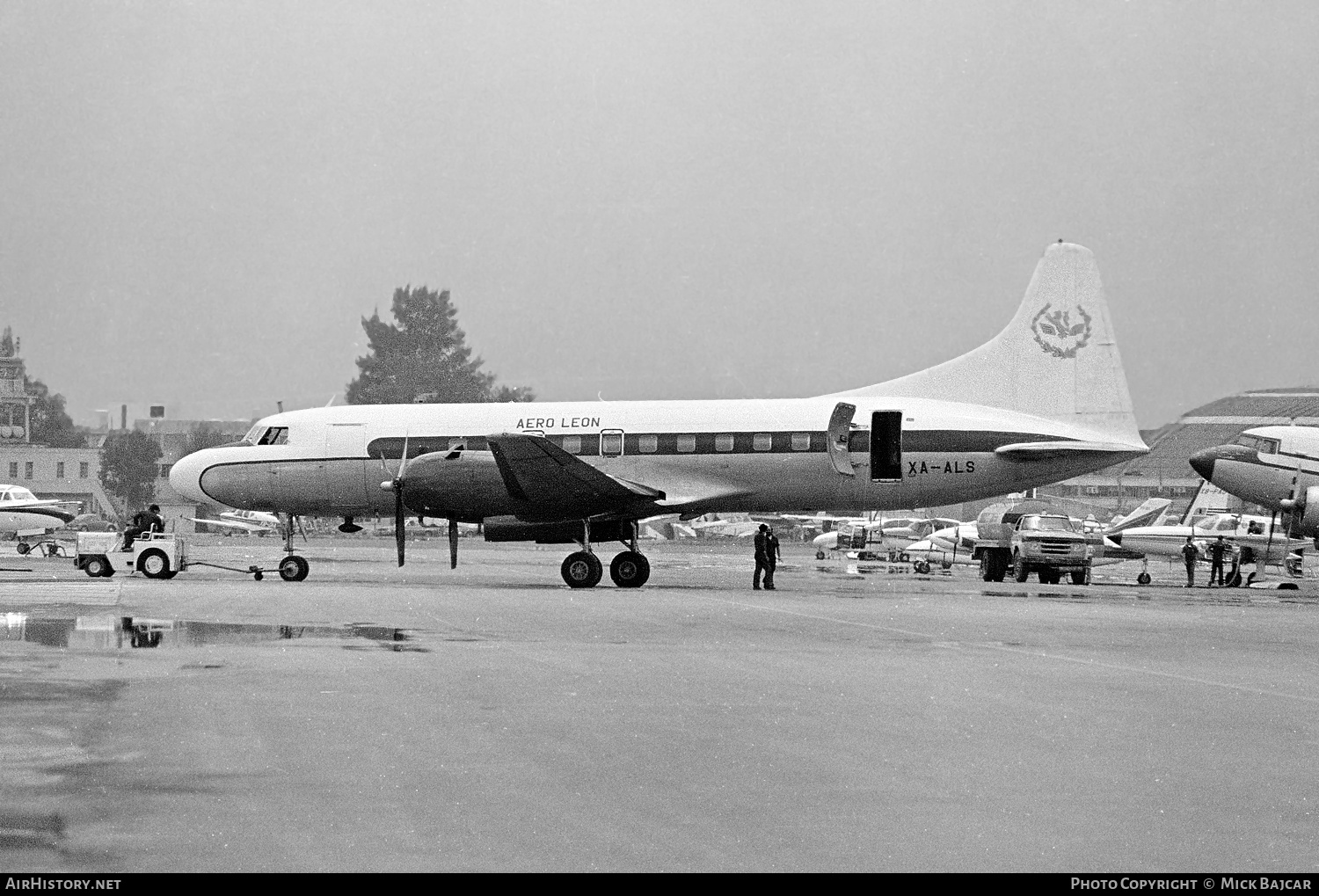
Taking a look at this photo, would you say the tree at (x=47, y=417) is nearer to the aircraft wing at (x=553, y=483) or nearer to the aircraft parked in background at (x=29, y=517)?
the aircraft parked in background at (x=29, y=517)

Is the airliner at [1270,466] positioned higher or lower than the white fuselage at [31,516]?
higher

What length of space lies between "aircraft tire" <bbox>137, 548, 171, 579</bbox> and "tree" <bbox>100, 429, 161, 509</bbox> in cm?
9773

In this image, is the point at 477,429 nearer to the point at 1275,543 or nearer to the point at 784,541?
the point at 1275,543

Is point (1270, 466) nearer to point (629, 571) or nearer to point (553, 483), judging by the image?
point (629, 571)

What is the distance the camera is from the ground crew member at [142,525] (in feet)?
104

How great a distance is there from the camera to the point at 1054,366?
31.1 metres

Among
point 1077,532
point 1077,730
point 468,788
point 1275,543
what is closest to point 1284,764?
point 1077,730

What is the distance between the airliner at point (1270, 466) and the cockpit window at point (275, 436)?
2335 centimetres

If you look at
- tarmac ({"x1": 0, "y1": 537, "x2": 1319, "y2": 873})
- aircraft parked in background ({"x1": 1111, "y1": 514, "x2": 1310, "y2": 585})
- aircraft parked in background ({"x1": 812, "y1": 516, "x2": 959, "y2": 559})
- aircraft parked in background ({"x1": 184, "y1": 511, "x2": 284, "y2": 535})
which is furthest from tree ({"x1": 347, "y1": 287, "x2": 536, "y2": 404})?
tarmac ({"x1": 0, "y1": 537, "x2": 1319, "y2": 873})

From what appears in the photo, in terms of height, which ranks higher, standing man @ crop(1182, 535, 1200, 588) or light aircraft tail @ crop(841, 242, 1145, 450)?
light aircraft tail @ crop(841, 242, 1145, 450)

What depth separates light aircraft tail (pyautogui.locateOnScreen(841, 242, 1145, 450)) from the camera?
1211 inches

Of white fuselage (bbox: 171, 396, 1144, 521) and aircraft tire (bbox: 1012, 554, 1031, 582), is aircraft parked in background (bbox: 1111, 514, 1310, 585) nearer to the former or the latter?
aircraft tire (bbox: 1012, 554, 1031, 582)

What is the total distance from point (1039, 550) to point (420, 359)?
3207 inches

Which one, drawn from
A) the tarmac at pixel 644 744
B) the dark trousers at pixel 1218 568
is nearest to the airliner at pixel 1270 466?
the dark trousers at pixel 1218 568
